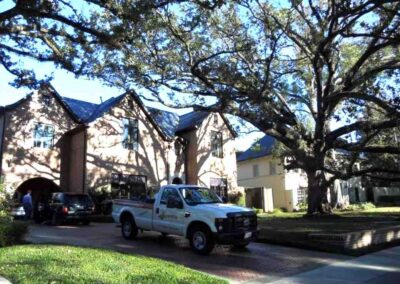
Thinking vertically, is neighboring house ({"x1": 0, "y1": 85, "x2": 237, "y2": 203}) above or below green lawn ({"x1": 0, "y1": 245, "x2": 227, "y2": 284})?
above

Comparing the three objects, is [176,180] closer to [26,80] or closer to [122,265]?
[26,80]

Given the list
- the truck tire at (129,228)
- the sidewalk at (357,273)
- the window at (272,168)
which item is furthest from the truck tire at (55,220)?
the window at (272,168)

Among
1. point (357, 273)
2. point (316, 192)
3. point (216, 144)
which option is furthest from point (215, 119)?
point (357, 273)

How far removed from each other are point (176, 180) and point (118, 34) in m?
20.4

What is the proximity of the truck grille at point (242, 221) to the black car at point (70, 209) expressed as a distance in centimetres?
1145

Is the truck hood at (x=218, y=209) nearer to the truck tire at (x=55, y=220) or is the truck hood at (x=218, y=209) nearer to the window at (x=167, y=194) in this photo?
the window at (x=167, y=194)

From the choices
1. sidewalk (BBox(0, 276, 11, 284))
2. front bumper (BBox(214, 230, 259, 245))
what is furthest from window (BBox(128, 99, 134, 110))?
sidewalk (BBox(0, 276, 11, 284))

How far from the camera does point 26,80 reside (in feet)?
62.2

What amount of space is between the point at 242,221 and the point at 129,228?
464 centimetres

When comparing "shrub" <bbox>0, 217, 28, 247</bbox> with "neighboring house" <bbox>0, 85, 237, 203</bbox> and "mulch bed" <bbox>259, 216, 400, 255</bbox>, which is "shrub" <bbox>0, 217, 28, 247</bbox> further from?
"neighboring house" <bbox>0, 85, 237, 203</bbox>

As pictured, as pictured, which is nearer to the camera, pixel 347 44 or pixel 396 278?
pixel 396 278

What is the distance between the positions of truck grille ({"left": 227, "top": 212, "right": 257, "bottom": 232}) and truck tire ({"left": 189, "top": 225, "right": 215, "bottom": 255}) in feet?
2.38

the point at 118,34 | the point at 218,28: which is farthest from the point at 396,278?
the point at 218,28

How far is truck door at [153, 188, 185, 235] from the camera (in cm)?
1508
